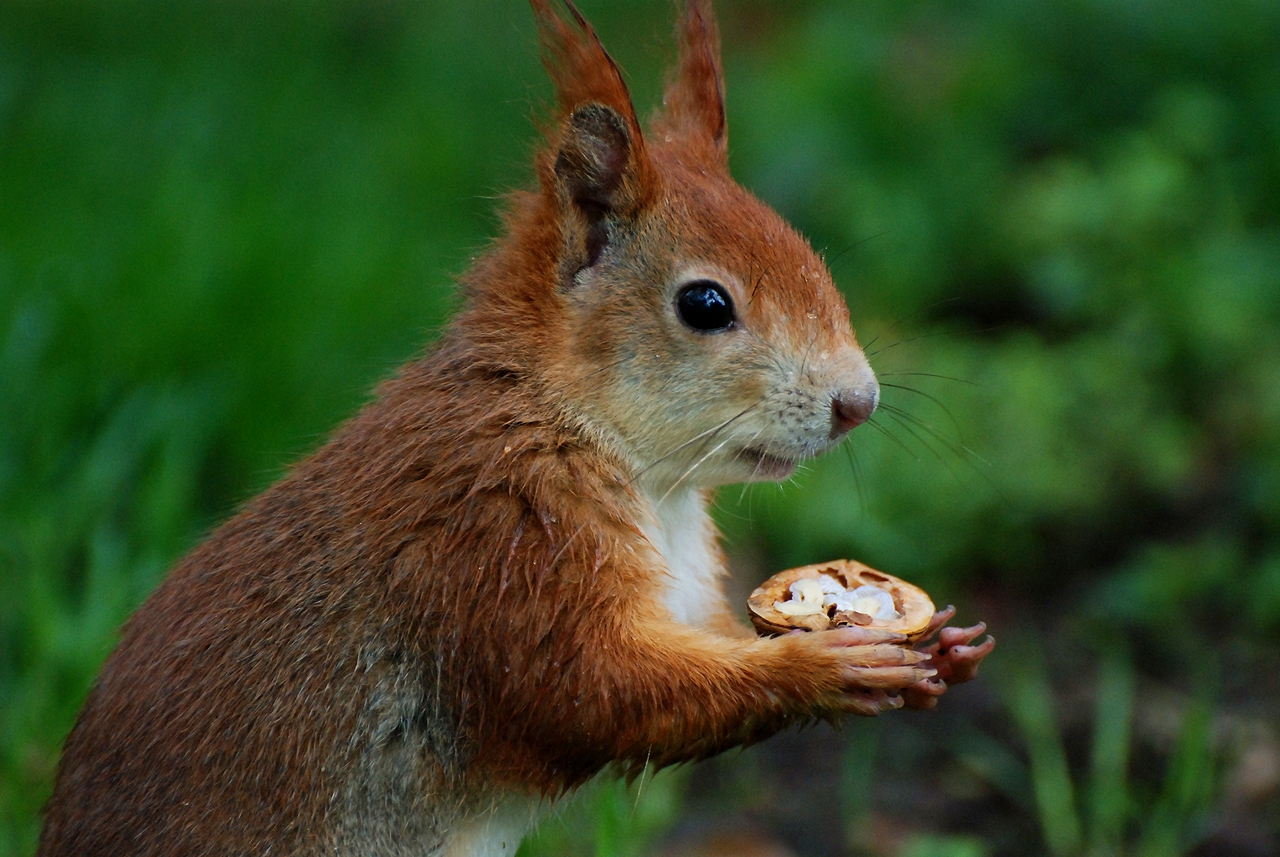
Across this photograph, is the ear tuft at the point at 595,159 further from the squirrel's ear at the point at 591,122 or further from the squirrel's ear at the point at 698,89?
the squirrel's ear at the point at 698,89

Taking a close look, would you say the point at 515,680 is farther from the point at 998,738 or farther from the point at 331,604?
the point at 998,738

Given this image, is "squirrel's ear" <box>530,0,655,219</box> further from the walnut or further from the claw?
the claw

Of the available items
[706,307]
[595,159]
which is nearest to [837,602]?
[706,307]

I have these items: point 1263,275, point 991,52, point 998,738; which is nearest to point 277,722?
point 998,738

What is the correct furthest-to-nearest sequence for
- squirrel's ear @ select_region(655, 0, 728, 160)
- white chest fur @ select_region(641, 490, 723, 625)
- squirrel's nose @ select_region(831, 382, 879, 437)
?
squirrel's ear @ select_region(655, 0, 728, 160)
white chest fur @ select_region(641, 490, 723, 625)
squirrel's nose @ select_region(831, 382, 879, 437)

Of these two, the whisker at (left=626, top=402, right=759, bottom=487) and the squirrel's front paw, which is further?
the whisker at (left=626, top=402, right=759, bottom=487)

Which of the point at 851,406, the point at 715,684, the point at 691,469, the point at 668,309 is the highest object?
the point at 668,309

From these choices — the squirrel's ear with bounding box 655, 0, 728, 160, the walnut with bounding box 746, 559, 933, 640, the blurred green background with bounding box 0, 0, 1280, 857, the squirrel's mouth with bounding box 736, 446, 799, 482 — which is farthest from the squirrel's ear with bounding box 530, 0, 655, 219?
the walnut with bounding box 746, 559, 933, 640

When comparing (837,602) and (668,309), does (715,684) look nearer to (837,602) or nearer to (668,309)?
(837,602)
